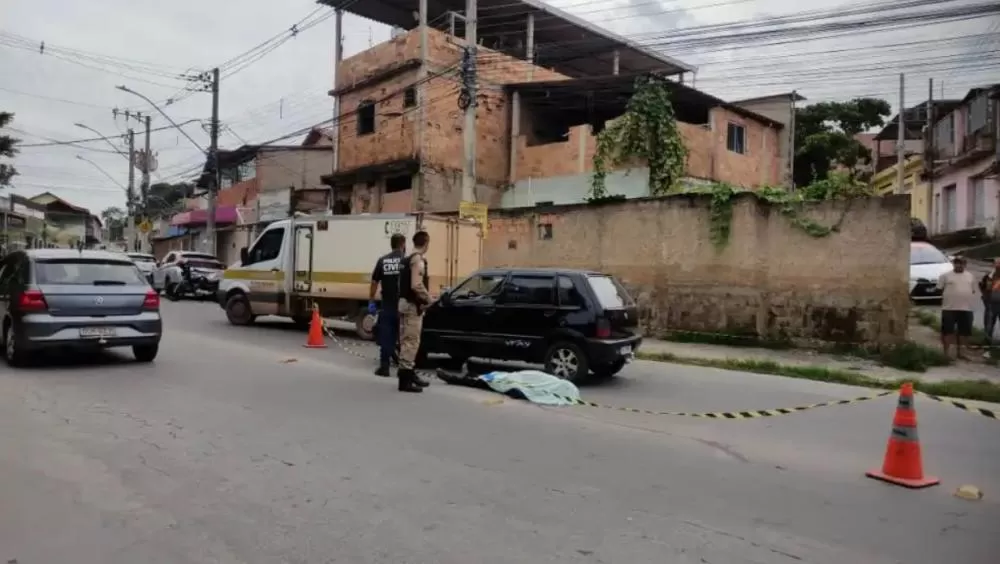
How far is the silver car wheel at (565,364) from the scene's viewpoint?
1023 cm

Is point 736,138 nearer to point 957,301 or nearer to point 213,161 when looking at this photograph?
point 957,301

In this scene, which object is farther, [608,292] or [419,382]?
[608,292]

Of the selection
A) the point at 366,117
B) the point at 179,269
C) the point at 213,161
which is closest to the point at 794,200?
the point at 366,117

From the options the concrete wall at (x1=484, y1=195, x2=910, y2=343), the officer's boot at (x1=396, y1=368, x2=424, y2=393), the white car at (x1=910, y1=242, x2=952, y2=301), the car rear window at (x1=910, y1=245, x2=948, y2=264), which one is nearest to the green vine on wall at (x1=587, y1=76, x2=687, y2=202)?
the concrete wall at (x1=484, y1=195, x2=910, y2=343)

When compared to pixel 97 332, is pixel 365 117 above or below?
above

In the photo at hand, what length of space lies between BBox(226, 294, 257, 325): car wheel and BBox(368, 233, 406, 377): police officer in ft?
26.2

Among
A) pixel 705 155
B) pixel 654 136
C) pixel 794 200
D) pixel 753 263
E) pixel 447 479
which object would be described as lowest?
pixel 447 479

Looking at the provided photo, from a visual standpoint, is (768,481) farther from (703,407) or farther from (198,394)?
(198,394)

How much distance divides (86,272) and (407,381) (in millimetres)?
4705

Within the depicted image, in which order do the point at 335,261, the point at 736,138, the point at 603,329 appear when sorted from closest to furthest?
the point at 603,329 < the point at 335,261 < the point at 736,138

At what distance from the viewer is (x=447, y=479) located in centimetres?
562

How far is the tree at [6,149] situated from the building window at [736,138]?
24.6 m

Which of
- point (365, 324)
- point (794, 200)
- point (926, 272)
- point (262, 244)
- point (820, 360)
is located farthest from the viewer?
point (926, 272)

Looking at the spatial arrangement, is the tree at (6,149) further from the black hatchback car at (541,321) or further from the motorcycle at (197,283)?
the black hatchback car at (541,321)
